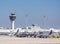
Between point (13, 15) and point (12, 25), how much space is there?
12.0 metres

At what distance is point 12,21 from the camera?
15738 centimetres

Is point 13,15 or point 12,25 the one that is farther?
point 13,15

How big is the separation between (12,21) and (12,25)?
18.5 feet

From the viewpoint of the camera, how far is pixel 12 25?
152375 millimetres

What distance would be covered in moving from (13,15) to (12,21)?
6471 mm

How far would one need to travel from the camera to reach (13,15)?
16238cm
